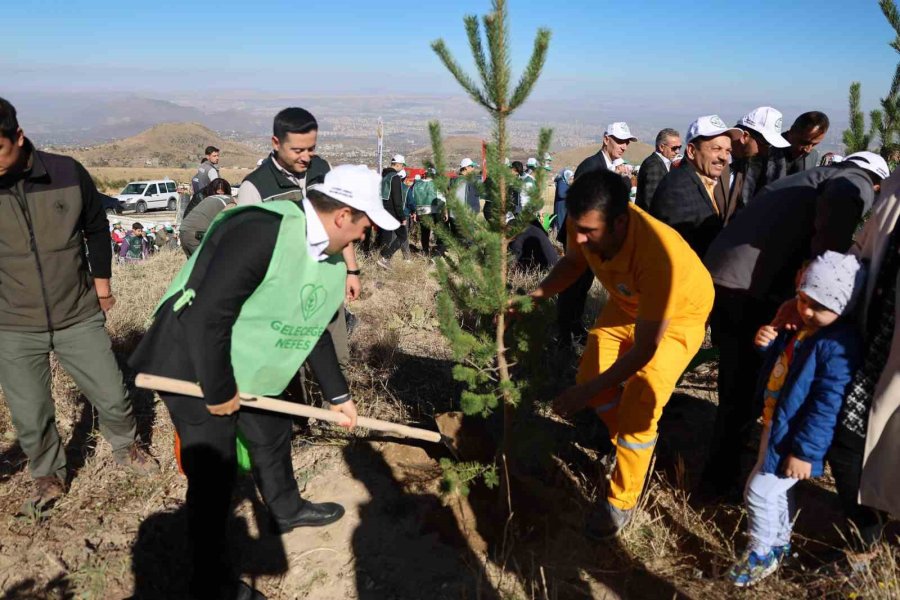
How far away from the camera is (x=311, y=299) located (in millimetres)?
2287

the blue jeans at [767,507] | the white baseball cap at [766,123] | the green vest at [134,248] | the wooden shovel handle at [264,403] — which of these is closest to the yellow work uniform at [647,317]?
the blue jeans at [767,507]

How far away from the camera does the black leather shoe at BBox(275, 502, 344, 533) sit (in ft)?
9.64

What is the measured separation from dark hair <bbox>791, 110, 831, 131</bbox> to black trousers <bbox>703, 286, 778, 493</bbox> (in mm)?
1790

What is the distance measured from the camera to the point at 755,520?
2.41 metres

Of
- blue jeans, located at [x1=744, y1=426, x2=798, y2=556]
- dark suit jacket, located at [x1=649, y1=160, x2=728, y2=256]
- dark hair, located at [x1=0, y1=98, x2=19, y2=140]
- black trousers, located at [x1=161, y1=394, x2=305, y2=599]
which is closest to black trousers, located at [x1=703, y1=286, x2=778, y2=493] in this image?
blue jeans, located at [x1=744, y1=426, x2=798, y2=556]

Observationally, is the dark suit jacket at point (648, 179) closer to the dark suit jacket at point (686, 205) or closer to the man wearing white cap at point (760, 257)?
the dark suit jacket at point (686, 205)

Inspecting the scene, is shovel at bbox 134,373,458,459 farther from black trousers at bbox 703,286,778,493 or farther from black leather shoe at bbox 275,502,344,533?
black trousers at bbox 703,286,778,493

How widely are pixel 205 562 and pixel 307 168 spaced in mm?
2171

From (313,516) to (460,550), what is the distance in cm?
75

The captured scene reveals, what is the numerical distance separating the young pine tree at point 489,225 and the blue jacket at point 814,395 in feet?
3.45

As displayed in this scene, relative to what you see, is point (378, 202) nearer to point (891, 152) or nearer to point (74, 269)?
point (74, 269)

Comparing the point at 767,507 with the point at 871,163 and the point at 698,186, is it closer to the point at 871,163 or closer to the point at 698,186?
the point at 871,163

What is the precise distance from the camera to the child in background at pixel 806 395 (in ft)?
7.06

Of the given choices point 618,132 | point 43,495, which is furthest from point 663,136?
point 43,495
